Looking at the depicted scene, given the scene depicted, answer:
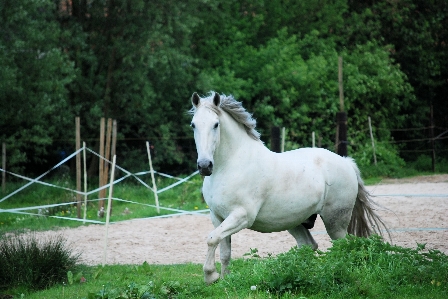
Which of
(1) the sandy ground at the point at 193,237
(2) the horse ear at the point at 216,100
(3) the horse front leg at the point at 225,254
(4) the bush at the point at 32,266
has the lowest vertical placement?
(1) the sandy ground at the point at 193,237

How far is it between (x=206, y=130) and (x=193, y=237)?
199 inches

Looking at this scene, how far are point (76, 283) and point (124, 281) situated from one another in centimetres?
58

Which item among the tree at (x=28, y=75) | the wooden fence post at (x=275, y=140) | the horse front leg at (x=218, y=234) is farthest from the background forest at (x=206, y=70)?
the horse front leg at (x=218, y=234)

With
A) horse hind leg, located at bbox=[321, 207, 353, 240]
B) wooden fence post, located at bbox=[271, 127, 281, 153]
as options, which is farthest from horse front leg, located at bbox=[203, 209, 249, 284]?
wooden fence post, located at bbox=[271, 127, 281, 153]

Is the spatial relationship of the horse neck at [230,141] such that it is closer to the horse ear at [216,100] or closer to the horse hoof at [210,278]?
the horse ear at [216,100]

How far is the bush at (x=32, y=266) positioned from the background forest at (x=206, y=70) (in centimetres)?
969

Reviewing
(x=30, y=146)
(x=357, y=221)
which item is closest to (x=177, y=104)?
(x=30, y=146)

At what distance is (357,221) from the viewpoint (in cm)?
809

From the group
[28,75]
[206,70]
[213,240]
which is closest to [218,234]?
[213,240]

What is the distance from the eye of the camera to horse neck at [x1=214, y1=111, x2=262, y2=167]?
6676 millimetres

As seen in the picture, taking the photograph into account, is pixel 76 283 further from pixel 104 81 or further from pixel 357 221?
pixel 104 81

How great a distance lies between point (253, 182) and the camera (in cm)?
672

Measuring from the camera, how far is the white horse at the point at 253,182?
6.45 metres

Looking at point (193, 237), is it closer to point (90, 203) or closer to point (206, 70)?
point (90, 203)
